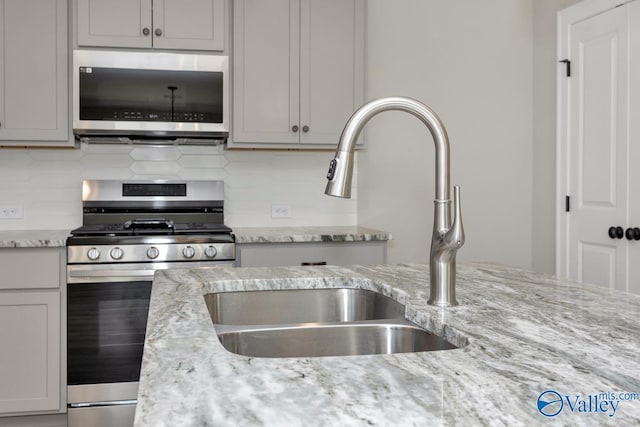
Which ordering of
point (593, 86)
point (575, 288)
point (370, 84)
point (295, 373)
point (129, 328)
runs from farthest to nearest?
1. point (370, 84)
2. point (593, 86)
3. point (129, 328)
4. point (575, 288)
5. point (295, 373)

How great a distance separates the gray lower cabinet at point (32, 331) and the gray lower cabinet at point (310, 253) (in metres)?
0.88

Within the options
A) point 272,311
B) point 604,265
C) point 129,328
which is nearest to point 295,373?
point 272,311

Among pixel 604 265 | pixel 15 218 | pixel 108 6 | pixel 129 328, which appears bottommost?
pixel 129 328

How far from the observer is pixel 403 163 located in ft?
12.2

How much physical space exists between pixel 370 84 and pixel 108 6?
1525 millimetres

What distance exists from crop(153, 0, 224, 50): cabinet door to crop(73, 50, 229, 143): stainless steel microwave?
6cm

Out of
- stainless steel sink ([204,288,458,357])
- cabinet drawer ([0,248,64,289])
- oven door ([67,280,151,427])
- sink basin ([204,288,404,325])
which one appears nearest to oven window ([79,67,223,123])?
cabinet drawer ([0,248,64,289])

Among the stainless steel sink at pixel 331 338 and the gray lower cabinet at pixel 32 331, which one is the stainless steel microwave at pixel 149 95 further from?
the stainless steel sink at pixel 331 338

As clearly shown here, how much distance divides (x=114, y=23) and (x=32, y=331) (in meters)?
1.58

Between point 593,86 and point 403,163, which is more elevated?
point 593,86

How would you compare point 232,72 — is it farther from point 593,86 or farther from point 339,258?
point 593,86

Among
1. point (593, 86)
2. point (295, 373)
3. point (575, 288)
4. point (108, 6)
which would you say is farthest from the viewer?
point (593, 86)

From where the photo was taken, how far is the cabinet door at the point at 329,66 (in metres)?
3.28

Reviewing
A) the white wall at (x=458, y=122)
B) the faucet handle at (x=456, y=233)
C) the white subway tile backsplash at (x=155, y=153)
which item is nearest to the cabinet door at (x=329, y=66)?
the white wall at (x=458, y=122)
